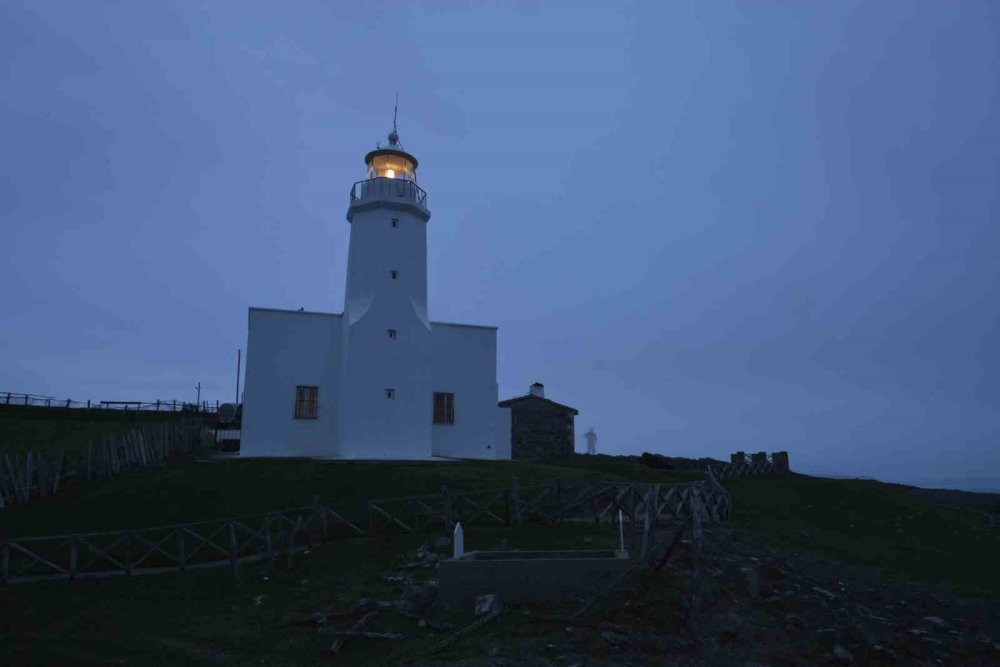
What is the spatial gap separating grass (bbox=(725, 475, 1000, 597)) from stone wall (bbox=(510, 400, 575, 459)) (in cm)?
1281

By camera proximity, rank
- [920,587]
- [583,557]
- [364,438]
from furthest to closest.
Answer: [364,438], [920,587], [583,557]

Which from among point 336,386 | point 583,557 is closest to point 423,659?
point 583,557

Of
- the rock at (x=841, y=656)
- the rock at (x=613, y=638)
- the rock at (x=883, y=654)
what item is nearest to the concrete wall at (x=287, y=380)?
the rock at (x=613, y=638)

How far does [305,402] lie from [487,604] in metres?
21.3

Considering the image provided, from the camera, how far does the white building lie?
30.2 meters

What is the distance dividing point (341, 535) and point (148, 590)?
4.80m

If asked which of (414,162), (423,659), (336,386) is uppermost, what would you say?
(414,162)

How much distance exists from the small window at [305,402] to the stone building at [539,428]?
546 inches

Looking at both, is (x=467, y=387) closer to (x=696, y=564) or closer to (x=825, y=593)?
(x=825, y=593)

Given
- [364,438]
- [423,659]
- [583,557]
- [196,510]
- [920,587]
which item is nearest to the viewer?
[423,659]

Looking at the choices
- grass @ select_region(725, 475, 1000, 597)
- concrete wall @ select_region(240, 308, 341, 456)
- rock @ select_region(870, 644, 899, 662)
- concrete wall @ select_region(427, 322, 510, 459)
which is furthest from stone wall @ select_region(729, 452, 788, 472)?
rock @ select_region(870, 644, 899, 662)

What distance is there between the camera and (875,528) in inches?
906

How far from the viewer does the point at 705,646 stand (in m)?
10.2

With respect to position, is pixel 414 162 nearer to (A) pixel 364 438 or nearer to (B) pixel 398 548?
(A) pixel 364 438
